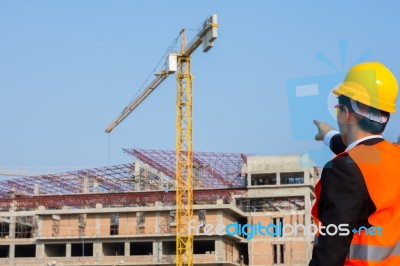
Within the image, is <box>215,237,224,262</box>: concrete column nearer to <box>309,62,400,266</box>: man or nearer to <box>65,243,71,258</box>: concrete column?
<box>65,243,71,258</box>: concrete column

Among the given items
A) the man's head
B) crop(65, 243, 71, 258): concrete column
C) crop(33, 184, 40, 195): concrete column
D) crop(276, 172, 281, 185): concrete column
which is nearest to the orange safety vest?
the man's head

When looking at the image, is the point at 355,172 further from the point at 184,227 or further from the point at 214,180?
the point at 214,180

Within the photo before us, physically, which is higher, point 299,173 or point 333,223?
point 299,173

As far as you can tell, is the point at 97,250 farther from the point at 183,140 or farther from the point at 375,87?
the point at 375,87

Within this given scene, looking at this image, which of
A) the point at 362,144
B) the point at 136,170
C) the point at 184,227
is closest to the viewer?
the point at 362,144

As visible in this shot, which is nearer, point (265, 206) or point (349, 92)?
point (349, 92)

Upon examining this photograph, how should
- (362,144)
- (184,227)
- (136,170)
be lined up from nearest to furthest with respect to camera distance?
(362,144) < (184,227) < (136,170)

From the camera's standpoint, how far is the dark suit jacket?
2027 millimetres

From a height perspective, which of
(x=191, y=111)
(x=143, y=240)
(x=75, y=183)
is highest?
(x=191, y=111)

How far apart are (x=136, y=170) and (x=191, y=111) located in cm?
915

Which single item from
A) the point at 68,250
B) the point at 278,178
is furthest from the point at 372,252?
the point at 68,250

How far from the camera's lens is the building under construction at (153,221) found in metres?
53.0

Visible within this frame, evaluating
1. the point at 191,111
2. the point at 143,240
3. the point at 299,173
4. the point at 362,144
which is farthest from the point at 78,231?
the point at 362,144

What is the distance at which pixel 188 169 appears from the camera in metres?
54.6
